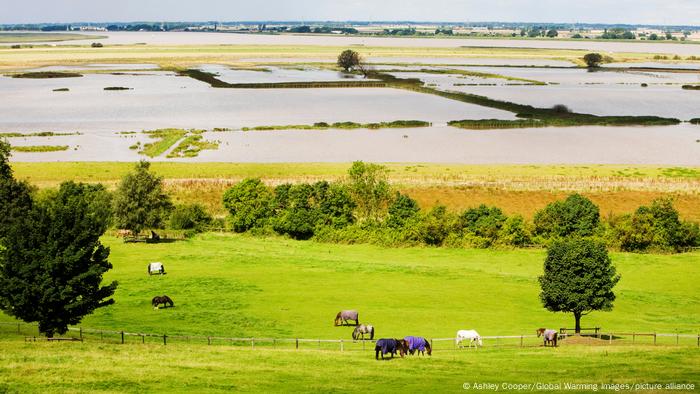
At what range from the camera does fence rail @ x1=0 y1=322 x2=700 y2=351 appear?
35.8 m

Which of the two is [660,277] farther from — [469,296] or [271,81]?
[271,81]

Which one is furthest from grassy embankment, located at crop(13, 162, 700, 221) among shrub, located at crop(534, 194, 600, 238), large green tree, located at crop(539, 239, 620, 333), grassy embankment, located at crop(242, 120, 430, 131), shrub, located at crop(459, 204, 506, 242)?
large green tree, located at crop(539, 239, 620, 333)

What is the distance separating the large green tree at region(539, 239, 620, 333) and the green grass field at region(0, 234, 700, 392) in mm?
1946

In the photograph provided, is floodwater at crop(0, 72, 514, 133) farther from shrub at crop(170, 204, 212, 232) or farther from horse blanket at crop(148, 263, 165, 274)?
horse blanket at crop(148, 263, 165, 274)

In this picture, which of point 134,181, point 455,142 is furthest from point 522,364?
point 455,142

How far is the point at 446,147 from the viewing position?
10500 cm

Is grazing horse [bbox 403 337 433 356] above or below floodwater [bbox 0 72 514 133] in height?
below

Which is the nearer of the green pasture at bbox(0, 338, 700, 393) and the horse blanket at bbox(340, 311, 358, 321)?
the green pasture at bbox(0, 338, 700, 393)

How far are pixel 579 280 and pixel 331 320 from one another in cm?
1119

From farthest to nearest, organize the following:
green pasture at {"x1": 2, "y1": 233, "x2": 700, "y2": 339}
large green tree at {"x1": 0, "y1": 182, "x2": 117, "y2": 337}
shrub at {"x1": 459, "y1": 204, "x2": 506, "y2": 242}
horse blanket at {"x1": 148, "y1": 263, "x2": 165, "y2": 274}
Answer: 1. shrub at {"x1": 459, "y1": 204, "x2": 506, "y2": 242}
2. horse blanket at {"x1": 148, "y1": 263, "x2": 165, "y2": 274}
3. green pasture at {"x1": 2, "y1": 233, "x2": 700, "y2": 339}
4. large green tree at {"x1": 0, "y1": 182, "x2": 117, "y2": 337}

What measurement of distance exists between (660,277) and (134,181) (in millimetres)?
35934

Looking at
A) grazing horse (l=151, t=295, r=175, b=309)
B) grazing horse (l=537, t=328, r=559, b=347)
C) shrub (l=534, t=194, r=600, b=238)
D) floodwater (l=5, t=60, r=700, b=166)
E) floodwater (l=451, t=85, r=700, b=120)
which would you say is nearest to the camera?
grazing horse (l=537, t=328, r=559, b=347)

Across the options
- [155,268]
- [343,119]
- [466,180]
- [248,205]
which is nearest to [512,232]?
[248,205]

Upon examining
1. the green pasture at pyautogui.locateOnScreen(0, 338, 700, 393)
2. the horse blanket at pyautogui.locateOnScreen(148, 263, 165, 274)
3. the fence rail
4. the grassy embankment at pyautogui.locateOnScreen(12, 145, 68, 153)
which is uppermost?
the grassy embankment at pyautogui.locateOnScreen(12, 145, 68, 153)
